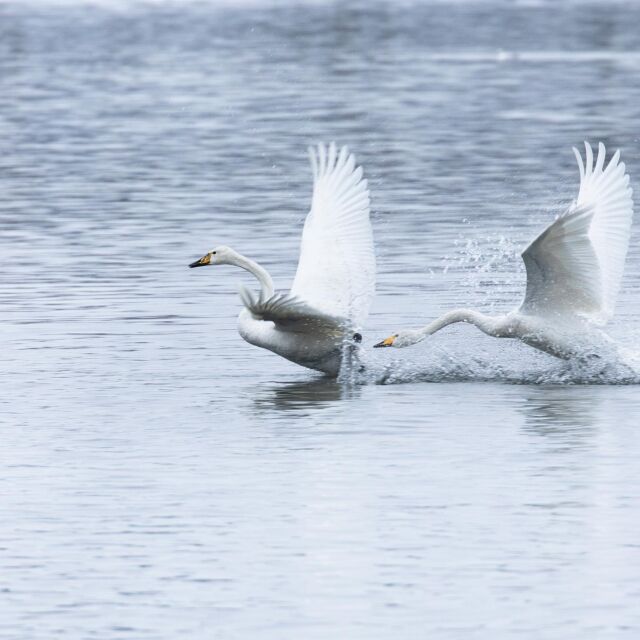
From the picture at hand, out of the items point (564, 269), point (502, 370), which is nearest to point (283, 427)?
point (502, 370)

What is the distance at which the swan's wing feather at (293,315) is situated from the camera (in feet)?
52.0

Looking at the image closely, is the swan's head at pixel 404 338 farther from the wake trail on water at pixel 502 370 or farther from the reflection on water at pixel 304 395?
the reflection on water at pixel 304 395

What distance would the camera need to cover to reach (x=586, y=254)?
1628cm

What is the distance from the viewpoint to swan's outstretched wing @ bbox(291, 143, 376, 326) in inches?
669

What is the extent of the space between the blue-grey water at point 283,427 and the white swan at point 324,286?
34cm

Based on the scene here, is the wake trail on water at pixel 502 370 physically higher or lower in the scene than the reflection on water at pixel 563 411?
higher

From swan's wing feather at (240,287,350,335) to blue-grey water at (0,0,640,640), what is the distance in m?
0.44

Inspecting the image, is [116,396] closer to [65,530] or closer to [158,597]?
[65,530]

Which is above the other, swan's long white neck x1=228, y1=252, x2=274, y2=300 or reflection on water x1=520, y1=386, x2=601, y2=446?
swan's long white neck x1=228, y1=252, x2=274, y2=300

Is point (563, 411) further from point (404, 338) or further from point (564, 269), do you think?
point (404, 338)

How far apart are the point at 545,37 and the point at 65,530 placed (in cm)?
6617

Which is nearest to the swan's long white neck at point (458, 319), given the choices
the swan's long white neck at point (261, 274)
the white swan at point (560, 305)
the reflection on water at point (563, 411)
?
the white swan at point (560, 305)

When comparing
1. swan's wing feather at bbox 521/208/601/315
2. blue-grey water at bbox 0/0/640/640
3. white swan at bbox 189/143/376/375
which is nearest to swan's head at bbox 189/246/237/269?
white swan at bbox 189/143/376/375

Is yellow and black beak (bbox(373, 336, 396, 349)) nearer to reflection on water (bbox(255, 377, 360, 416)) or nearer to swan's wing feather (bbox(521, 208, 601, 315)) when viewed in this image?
reflection on water (bbox(255, 377, 360, 416))
